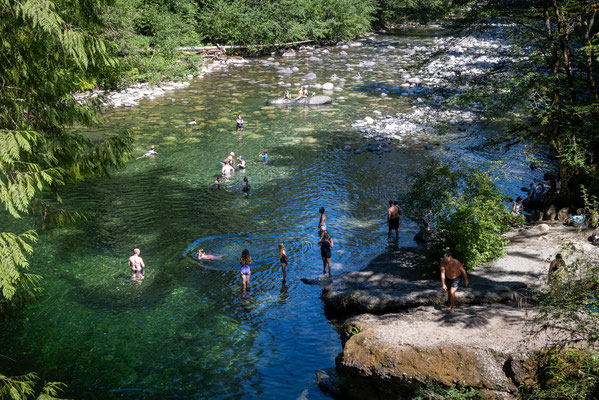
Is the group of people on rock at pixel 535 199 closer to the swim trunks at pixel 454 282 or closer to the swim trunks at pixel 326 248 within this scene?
the swim trunks at pixel 326 248

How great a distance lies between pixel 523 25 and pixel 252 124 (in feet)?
68.1

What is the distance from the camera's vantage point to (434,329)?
10523mm

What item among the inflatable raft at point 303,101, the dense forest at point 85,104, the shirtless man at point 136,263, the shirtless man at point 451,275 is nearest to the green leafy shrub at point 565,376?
the shirtless man at point 451,275

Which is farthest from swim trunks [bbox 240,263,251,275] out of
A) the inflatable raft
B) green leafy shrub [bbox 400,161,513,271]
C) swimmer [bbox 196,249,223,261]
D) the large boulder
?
the inflatable raft

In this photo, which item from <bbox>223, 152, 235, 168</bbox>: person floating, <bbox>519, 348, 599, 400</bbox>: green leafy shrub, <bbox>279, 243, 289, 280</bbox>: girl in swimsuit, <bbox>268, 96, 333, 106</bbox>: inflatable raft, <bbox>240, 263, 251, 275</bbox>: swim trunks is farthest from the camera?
<bbox>268, 96, 333, 106</bbox>: inflatable raft

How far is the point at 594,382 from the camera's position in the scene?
7.62 m

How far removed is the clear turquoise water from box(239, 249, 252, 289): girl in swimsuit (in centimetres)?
34

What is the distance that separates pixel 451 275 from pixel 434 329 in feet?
6.57

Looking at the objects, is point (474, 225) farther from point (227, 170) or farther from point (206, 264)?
point (227, 170)

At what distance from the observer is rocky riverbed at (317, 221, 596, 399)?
370 inches

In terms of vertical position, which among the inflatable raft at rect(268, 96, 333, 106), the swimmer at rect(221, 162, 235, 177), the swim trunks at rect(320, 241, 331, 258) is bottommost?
the swim trunks at rect(320, 241, 331, 258)

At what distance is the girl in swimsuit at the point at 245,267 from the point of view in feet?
51.3

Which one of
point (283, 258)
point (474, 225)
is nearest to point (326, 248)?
point (283, 258)

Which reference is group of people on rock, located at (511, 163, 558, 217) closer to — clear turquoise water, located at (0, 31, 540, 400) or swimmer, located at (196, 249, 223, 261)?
clear turquoise water, located at (0, 31, 540, 400)
